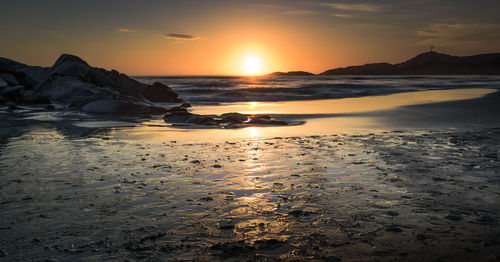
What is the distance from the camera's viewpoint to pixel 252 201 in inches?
126

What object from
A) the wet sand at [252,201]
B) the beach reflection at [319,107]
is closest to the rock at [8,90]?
the beach reflection at [319,107]

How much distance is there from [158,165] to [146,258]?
2455 mm

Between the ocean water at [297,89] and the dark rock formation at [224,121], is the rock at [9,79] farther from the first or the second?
the dark rock formation at [224,121]

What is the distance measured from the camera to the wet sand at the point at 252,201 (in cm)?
230

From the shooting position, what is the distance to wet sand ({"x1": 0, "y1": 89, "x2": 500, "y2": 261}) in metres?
2.30

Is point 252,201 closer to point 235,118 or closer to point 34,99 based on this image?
point 235,118

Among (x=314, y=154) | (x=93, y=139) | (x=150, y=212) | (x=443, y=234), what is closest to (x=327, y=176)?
(x=314, y=154)

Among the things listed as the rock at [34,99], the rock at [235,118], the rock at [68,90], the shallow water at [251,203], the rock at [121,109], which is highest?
the rock at [68,90]

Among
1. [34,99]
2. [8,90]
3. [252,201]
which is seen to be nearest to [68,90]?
[34,99]

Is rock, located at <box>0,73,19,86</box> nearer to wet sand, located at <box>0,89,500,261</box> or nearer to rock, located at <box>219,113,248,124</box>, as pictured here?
rock, located at <box>219,113,248,124</box>

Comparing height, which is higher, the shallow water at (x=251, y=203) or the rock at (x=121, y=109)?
the rock at (x=121, y=109)

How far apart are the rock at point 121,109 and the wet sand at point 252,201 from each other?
6.07m

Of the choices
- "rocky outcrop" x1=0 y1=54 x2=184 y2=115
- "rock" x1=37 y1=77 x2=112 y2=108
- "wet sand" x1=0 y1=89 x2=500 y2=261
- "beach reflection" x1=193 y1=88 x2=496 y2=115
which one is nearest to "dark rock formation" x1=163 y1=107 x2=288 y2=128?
"wet sand" x1=0 y1=89 x2=500 y2=261

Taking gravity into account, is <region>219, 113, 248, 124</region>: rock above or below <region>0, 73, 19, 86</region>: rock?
below
